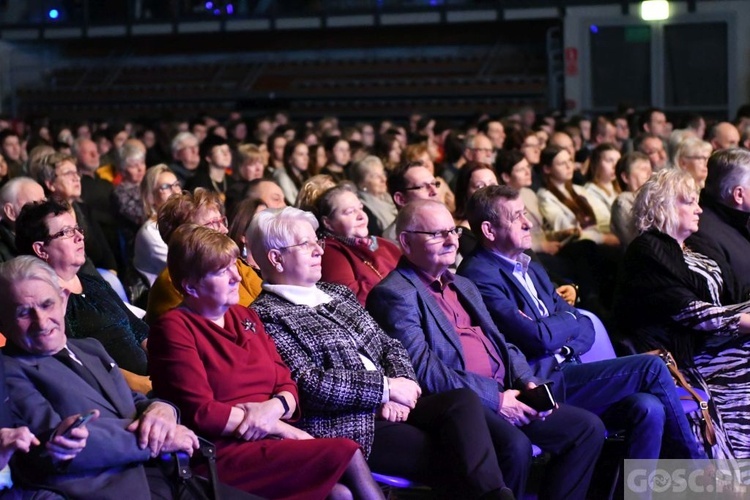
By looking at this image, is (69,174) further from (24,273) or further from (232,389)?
(24,273)

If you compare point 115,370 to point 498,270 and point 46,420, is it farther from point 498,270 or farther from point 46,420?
point 498,270

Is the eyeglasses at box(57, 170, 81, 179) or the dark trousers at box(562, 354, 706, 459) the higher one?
the eyeglasses at box(57, 170, 81, 179)

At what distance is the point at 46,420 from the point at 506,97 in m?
14.9

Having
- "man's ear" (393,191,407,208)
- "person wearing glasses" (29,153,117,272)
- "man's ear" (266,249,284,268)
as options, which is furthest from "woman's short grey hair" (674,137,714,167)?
"man's ear" (266,249,284,268)

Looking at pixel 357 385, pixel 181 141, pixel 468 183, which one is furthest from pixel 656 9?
pixel 357 385

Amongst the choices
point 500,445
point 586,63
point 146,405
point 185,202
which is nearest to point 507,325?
point 500,445

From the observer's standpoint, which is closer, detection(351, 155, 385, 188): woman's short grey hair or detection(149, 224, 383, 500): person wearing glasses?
detection(149, 224, 383, 500): person wearing glasses

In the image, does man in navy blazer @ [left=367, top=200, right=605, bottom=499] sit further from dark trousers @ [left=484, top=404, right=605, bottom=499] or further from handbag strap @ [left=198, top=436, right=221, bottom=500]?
handbag strap @ [left=198, top=436, right=221, bottom=500]

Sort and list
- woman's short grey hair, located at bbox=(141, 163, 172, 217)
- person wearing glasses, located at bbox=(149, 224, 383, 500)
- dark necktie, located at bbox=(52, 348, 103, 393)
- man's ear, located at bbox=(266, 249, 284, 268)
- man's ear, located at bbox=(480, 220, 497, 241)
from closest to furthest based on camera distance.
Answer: dark necktie, located at bbox=(52, 348, 103, 393)
person wearing glasses, located at bbox=(149, 224, 383, 500)
man's ear, located at bbox=(266, 249, 284, 268)
man's ear, located at bbox=(480, 220, 497, 241)
woman's short grey hair, located at bbox=(141, 163, 172, 217)

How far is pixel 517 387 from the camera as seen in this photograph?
14.5 ft

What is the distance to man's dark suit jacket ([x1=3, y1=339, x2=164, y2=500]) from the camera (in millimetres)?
3143

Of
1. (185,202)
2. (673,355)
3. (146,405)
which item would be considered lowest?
(673,355)

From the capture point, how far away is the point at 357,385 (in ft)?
12.5

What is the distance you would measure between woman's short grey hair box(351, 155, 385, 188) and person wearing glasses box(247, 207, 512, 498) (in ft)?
11.1
